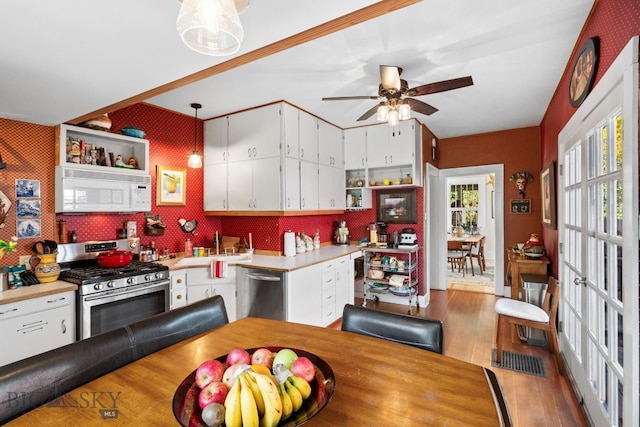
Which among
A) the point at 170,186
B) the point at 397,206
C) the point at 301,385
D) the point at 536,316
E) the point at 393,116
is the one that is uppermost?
the point at 393,116

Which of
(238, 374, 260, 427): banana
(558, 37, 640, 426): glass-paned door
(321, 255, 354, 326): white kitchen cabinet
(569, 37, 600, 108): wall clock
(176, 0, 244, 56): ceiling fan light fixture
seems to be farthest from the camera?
(321, 255, 354, 326): white kitchen cabinet

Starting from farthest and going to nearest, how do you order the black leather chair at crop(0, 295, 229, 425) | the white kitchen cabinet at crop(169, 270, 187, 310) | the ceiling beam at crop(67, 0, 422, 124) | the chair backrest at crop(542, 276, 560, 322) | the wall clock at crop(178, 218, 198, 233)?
the wall clock at crop(178, 218, 198, 233) → the white kitchen cabinet at crop(169, 270, 187, 310) → the chair backrest at crop(542, 276, 560, 322) → the ceiling beam at crop(67, 0, 422, 124) → the black leather chair at crop(0, 295, 229, 425)

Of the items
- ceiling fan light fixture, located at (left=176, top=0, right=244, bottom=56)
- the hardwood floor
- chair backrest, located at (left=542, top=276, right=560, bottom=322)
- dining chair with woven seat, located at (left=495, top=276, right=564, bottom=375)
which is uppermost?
ceiling fan light fixture, located at (left=176, top=0, right=244, bottom=56)

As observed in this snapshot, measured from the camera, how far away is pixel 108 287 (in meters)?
2.43

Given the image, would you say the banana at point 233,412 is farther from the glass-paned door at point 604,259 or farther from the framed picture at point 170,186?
the framed picture at point 170,186

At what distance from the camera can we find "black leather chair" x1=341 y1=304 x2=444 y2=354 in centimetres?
130

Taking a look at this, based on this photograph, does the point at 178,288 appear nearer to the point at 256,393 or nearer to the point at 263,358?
→ the point at 263,358

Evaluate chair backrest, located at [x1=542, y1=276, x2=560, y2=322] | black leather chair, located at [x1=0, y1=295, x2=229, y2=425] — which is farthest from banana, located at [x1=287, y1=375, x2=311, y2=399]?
chair backrest, located at [x1=542, y1=276, x2=560, y2=322]

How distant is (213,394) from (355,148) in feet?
13.6

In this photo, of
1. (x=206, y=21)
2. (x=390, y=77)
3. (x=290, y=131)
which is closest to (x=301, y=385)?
(x=206, y=21)

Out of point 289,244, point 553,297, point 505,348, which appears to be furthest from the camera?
point 289,244

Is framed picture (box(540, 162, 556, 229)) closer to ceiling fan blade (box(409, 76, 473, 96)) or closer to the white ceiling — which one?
the white ceiling

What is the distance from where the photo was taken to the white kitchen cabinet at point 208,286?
310cm

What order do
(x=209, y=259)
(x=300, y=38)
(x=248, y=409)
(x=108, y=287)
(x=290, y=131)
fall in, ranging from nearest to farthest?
(x=248, y=409) → (x=300, y=38) → (x=108, y=287) → (x=209, y=259) → (x=290, y=131)
